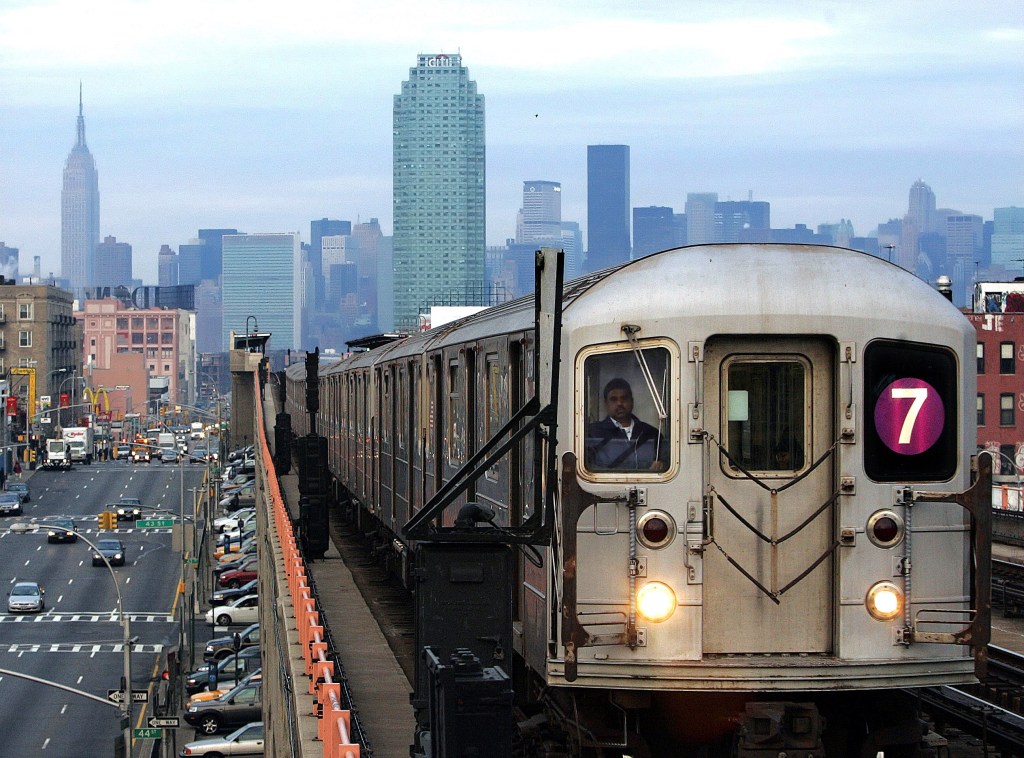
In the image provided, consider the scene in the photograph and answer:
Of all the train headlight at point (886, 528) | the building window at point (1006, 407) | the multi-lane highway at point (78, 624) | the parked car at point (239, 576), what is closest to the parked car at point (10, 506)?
the multi-lane highway at point (78, 624)

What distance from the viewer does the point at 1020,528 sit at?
39656 mm

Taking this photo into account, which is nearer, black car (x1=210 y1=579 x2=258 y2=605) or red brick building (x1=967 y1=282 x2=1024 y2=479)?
black car (x1=210 y1=579 x2=258 y2=605)

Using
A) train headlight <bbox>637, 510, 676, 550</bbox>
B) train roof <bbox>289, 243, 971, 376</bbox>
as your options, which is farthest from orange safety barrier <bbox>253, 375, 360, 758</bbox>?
train roof <bbox>289, 243, 971, 376</bbox>

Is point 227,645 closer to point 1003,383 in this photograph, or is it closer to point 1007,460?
point 1007,460

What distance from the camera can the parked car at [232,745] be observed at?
106 ft

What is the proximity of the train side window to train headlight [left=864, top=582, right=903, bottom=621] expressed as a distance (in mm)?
673

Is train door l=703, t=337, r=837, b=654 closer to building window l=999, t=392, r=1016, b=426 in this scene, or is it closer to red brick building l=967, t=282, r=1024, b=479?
red brick building l=967, t=282, r=1024, b=479

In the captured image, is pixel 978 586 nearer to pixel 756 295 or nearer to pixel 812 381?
pixel 812 381

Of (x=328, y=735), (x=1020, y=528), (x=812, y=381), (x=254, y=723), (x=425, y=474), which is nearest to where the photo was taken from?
(x=328, y=735)

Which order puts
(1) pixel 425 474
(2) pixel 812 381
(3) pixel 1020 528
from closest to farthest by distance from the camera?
(2) pixel 812 381 → (1) pixel 425 474 → (3) pixel 1020 528

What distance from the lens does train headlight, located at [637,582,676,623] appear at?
30.9 feet

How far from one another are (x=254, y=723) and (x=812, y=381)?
2704 cm

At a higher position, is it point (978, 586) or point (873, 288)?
point (873, 288)

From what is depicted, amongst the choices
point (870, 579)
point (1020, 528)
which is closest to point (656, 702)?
point (870, 579)
